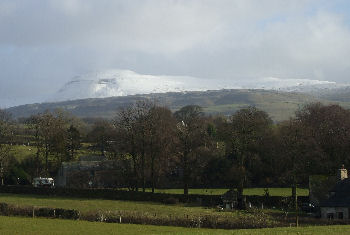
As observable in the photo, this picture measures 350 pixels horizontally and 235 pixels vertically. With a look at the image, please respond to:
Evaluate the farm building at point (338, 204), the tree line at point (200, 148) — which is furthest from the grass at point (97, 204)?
the farm building at point (338, 204)

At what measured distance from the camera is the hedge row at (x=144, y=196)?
68.7 m

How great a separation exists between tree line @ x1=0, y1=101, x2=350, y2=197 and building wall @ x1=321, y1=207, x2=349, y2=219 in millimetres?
Result: 5596

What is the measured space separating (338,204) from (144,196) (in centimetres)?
2811

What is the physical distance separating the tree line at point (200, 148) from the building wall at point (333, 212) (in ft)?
18.4

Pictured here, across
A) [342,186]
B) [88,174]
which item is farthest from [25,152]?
[342,186]

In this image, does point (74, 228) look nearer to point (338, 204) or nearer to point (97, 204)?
point (97, 204)

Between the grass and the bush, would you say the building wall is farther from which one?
the bush

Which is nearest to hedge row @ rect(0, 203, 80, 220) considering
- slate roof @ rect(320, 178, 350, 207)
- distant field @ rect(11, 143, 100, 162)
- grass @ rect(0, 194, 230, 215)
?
grass @ rect(0, 194, 230, 215)

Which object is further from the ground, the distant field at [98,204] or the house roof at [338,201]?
the house roof at [338,201]

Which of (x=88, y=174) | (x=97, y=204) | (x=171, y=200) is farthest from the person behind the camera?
Answer: (x=88, y=174)

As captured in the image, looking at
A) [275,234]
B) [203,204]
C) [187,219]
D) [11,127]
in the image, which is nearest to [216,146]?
[203,204]

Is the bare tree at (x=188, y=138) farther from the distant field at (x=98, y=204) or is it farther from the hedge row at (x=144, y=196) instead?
the distant field at (x=98, y=204)

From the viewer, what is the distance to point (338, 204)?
54.1 metres

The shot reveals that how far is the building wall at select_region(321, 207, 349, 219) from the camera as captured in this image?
53.6m
